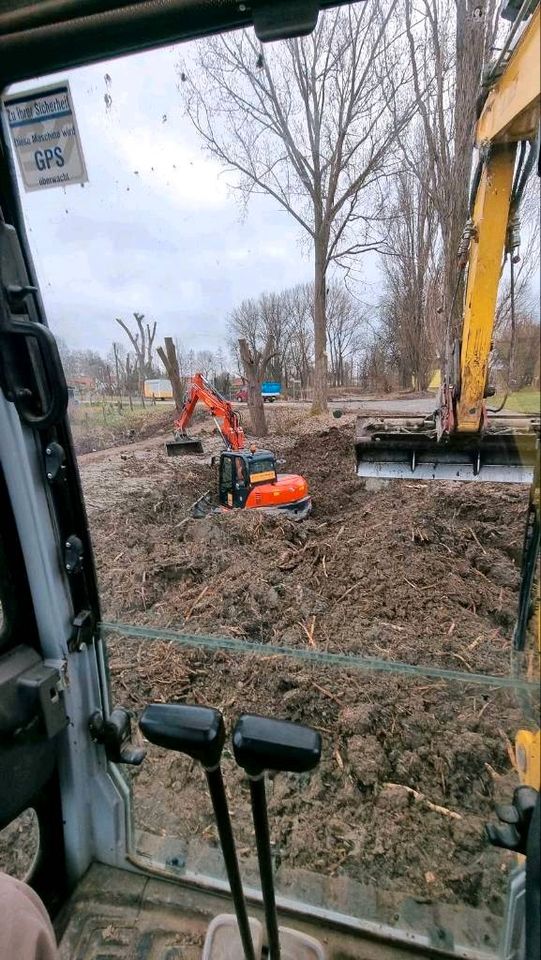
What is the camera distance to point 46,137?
0.94 meters

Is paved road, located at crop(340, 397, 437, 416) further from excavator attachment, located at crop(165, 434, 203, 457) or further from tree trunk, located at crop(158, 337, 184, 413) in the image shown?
excavator attachment, located at crop(165, 434, 203, 457)

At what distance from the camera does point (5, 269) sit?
0.93 m

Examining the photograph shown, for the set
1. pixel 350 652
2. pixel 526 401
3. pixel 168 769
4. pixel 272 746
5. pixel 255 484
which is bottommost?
pixel 350 652

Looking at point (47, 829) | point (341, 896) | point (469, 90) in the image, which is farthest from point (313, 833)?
point (469, 90)

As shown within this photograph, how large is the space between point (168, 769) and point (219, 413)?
210 inches

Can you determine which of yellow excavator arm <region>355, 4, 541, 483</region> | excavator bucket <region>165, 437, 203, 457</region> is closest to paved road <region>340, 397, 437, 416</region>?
yellow excavator arm <region>355, 4, 541, 483</region>

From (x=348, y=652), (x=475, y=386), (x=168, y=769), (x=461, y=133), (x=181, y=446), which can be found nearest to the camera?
(x=168, y=769)

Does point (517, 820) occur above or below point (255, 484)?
above

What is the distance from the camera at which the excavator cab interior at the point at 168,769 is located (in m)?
0.81

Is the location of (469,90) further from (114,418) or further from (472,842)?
(472,842)

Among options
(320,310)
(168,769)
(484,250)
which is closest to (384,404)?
(484,250)

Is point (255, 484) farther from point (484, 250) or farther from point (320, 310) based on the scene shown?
point (484, 250)

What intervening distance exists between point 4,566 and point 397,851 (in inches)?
64.8

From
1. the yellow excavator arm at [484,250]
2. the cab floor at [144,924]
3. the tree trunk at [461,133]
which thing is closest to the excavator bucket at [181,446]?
the yellow excavator arm at [484,250]
